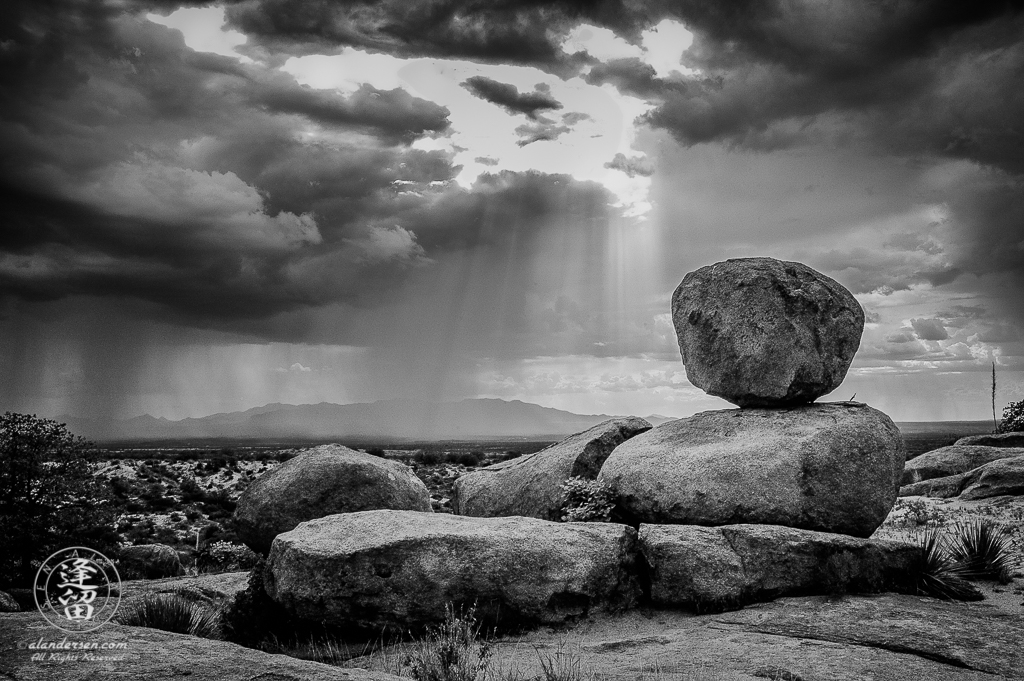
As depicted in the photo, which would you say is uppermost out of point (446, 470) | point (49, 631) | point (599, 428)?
point (599, 428)

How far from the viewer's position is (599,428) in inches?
761

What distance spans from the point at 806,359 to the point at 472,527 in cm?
914

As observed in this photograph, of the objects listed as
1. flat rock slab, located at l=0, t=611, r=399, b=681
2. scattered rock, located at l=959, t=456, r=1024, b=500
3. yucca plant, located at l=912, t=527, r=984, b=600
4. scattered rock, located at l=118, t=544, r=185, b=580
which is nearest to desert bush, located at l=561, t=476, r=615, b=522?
yucca plant, located at l=912, t=527, r=984, b=600

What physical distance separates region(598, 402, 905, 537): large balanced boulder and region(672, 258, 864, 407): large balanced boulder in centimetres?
86

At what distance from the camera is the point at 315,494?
17.5 meters

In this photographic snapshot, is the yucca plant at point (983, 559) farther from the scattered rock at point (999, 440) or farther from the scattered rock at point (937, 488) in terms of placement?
the scattered rock at point (999, 440)

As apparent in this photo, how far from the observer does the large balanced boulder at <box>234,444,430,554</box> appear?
17484mm

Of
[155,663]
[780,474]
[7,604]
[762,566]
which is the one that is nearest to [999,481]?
[780,474]

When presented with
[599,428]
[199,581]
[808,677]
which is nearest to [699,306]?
[599,428]

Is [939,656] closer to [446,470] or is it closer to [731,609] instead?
[731,609]

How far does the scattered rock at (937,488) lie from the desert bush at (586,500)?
65.6 feet

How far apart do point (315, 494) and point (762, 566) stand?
11245 mm

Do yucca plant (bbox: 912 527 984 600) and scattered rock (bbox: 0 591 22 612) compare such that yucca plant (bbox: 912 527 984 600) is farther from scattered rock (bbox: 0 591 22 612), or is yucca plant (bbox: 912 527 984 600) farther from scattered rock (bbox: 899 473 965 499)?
scattered rock (bbox: 899 473 965 499)

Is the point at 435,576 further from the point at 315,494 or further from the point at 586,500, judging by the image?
the point at 315,494
